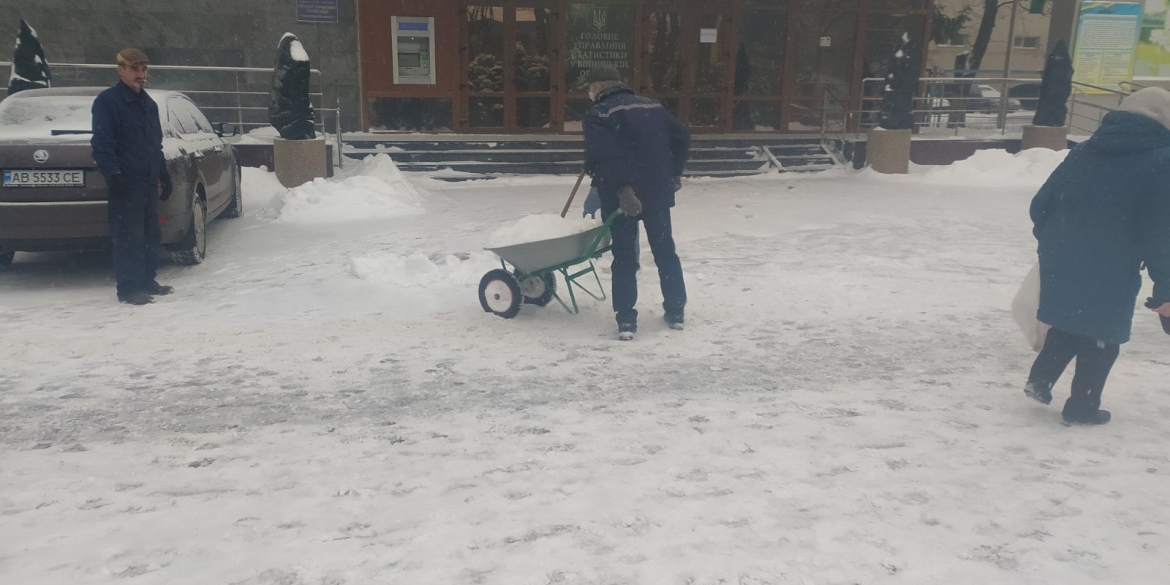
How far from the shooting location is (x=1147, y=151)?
4.08m

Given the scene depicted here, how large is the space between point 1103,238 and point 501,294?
375 centimetres

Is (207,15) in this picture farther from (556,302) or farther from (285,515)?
(285,515)

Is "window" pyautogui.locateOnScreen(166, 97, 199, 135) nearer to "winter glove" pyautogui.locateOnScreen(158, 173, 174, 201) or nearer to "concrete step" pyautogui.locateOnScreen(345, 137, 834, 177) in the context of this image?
"winter glove" pyautogui.locateOnScreen(158, 173, 174, 201)

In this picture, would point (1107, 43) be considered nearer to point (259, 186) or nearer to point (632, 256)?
point (259, 186)

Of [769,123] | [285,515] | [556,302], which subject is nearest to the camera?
[285,515]

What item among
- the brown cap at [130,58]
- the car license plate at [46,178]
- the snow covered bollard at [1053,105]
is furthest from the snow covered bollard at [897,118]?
the car license plate at [46,178]

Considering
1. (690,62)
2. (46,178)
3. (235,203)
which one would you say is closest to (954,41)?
(690,62)

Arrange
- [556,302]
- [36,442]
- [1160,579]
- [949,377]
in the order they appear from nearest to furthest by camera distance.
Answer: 1. [1160,579]
2. [36,442]
3. [949,377]
4. [556,302]

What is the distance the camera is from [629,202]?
18.9ft

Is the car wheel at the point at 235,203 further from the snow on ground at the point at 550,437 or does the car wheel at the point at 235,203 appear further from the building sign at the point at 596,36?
the building sign at the point at 596,36

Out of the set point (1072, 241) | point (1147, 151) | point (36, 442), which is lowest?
point (36, 442)

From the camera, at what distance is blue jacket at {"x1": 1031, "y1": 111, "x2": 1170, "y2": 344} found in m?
4.07

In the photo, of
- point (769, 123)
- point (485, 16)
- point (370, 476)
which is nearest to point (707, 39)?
point (769, 123)

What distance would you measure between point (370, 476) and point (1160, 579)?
10.1 feet
